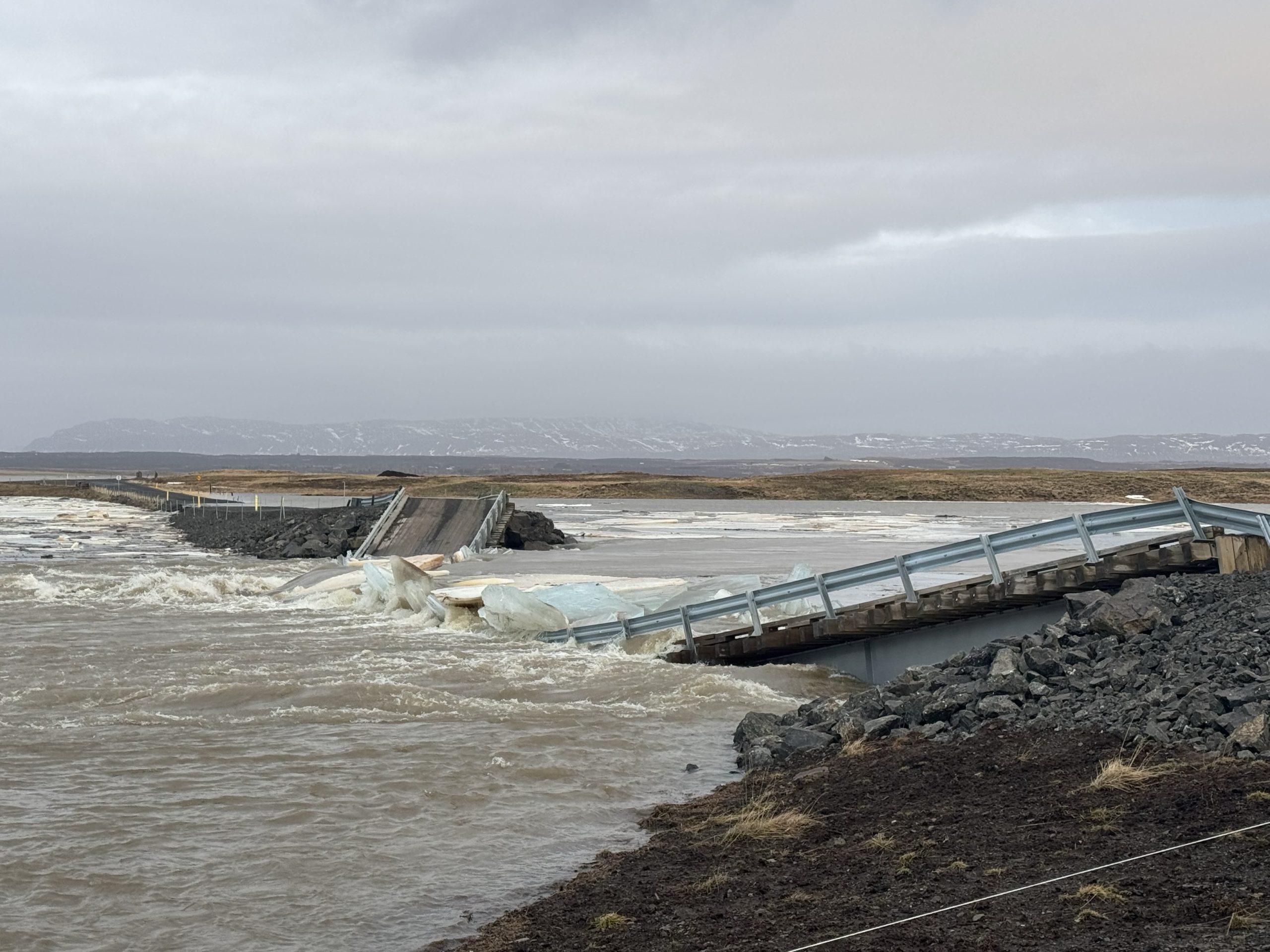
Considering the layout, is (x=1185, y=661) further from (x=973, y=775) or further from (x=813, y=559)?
(x=813, y=559)

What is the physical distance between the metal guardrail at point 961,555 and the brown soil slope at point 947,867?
518 cm

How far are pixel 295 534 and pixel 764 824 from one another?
4076cm

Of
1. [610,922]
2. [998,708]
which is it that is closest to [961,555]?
[998,708]

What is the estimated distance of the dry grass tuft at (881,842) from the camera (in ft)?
28.4

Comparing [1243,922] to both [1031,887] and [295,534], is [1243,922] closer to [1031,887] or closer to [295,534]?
[1031,887]

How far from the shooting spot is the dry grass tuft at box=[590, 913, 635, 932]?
24.8 feet

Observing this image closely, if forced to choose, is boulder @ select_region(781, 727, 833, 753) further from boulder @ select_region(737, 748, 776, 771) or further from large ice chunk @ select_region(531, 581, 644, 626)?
large ice chunk @ select_region(531, 581, 644, 626)

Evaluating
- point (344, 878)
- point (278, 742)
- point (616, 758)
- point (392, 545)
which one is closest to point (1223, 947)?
point (344, 878)

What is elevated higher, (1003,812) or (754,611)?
(754,611)

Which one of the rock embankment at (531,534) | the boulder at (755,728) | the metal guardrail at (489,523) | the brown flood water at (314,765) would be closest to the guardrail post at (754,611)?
the brown flood water at (314,765)

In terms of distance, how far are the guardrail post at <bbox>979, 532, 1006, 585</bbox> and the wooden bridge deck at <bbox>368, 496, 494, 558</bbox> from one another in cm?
2673

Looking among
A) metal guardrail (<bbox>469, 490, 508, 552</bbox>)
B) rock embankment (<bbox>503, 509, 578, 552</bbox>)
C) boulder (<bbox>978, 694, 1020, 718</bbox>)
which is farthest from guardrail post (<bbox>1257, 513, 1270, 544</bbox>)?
rock embankment (<bbox>503, 509, 578, 552</bbox>)

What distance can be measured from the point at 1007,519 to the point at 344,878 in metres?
62.4

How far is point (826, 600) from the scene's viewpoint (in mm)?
17797
